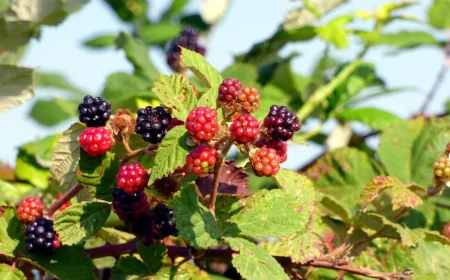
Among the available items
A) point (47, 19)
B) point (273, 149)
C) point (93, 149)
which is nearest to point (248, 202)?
point (273, 149)

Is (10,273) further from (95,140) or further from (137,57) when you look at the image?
(137,57)

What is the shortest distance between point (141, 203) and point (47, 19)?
842 mm

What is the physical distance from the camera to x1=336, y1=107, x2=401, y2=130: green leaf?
2424 mm

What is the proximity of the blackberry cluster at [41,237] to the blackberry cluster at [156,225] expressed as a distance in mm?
154

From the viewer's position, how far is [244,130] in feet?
3.89

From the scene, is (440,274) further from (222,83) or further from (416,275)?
(222,83)

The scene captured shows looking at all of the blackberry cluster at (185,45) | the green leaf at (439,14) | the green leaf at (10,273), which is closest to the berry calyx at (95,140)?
the green leaf at (10,273)

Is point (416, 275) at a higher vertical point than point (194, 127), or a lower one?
lower

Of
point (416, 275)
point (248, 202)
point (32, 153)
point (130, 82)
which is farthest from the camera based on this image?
point (130, 82)

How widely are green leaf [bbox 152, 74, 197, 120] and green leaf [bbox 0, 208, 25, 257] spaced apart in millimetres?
392

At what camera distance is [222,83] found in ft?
4.27

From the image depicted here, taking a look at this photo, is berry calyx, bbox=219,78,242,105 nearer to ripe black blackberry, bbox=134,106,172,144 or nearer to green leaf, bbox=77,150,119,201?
ripe black blackberry, bbox=134,106,172,144

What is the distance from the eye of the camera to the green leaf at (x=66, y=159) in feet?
5.03

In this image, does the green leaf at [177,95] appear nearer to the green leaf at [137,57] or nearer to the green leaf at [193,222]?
the green leaf at [193,222]
